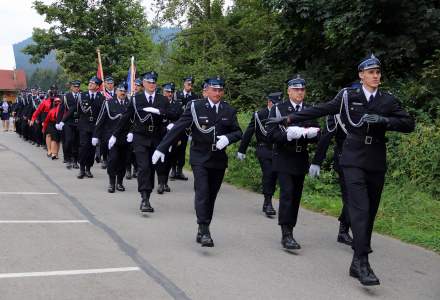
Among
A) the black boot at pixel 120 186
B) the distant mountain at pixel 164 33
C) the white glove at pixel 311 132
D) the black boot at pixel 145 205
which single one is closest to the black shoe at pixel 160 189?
the black boot at pixel 120 186

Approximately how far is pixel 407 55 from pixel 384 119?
7.34 meters

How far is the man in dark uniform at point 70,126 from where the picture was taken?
13620mm

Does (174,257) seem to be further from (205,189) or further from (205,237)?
(205,189)

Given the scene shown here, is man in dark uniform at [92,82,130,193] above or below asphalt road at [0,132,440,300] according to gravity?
above

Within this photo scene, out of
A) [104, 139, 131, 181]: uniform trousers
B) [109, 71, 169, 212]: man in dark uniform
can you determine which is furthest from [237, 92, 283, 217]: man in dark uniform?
Answer: [104, 139, 131, 181]: uniform trousers

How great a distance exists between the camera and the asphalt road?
5168mm

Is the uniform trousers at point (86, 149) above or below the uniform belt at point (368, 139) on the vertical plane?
below

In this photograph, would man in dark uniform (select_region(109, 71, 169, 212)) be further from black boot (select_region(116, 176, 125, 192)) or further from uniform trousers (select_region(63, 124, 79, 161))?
uniform trousers (select_region(63, 124, 79, 161))

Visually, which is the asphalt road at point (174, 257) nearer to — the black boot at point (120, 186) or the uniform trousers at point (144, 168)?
the uniform trousers at point (144, 168)

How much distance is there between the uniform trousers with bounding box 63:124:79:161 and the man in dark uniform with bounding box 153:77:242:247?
7153 millimetres

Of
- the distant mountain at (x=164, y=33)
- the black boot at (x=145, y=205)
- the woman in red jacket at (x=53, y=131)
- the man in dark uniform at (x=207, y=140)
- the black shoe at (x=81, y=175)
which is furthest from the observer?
the distant mountain at (x=164, y=33)

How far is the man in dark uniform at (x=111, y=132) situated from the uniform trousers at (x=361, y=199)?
5791 mm

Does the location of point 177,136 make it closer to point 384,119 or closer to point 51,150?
point 384,119

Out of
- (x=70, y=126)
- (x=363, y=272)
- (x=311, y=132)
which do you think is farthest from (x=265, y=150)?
(x=70, y=126)
